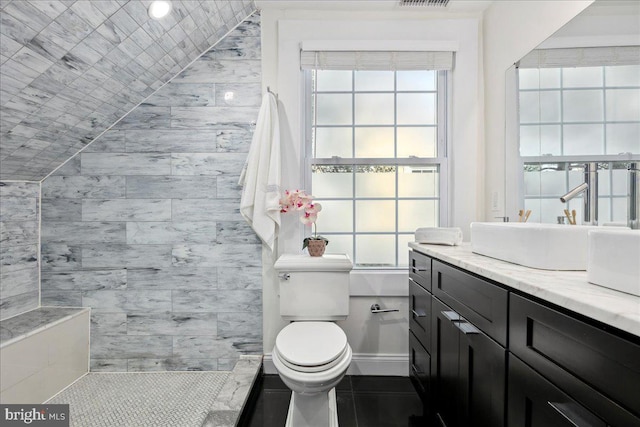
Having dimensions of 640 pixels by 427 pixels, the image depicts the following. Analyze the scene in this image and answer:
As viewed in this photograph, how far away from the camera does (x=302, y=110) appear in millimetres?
2332

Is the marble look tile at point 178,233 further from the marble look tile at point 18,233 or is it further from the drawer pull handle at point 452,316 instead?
the drawer pull handle at point 452,316

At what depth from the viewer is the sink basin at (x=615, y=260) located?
70 cm

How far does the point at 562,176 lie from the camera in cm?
145

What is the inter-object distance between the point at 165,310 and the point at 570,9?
9.23 ft

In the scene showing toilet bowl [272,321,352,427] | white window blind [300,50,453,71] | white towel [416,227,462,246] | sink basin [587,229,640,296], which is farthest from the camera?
white window blind [300,50,453,71]

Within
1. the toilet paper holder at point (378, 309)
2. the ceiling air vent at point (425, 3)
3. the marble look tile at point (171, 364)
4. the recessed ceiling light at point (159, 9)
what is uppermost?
the ceiling air vent at point (425, 3)

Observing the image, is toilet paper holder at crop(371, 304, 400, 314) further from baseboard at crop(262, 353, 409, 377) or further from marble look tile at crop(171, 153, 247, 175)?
marble look tile at crop(171, 153, 247, 175)

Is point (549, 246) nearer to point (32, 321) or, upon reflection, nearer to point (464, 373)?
point (464, 373)

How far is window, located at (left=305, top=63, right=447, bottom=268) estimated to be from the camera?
2381 millimetres

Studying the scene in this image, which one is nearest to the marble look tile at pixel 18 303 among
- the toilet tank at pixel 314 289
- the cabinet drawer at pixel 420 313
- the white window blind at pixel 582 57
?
the toilet tank at pixel 314 289

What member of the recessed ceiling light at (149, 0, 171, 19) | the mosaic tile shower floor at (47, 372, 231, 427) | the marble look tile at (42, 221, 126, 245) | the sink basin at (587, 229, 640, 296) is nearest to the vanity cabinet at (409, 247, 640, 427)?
the sink basin at (587, 229, 640, 296)

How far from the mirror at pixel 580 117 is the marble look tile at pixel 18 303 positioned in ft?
10.1

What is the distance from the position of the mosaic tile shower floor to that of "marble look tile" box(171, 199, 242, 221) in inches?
41.3

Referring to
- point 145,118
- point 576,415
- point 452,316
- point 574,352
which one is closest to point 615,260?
point 574,352
